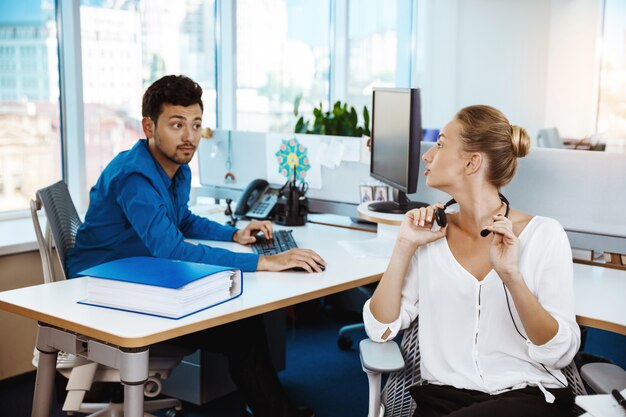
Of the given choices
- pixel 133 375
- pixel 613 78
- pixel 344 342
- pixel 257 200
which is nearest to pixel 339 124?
pixel 257 200

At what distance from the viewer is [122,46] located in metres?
3.86

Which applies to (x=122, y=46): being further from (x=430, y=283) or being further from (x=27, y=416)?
(x=430, y=283)

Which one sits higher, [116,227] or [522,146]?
[522,146]

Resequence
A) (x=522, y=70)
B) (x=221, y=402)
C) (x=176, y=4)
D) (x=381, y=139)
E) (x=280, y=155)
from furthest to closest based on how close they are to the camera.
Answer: (x=522, y=70) < (x=176, y=4) < (x=280, y=155) < (x=221, y=402) < (x=381, y=139)

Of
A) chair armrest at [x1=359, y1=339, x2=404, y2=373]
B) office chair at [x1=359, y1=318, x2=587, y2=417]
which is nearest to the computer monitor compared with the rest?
office chair at [x1=359, y1=318, x2=587, y2=417]

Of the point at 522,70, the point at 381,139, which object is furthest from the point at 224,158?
the point at 522,70

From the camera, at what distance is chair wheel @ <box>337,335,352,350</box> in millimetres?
3516

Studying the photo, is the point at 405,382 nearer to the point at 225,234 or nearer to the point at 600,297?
the point at 600,297

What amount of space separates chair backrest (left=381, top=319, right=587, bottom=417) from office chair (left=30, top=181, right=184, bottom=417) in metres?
0.65

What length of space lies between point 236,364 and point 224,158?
1.45 meters

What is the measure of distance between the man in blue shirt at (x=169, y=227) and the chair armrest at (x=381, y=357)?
459 mm

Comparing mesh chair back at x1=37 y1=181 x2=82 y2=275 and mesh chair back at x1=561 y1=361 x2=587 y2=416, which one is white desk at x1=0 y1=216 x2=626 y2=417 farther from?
mesh chair back at x1=37 y1=181 x2=82 y2=275

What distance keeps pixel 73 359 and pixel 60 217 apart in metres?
0.49

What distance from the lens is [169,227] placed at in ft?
7.15
